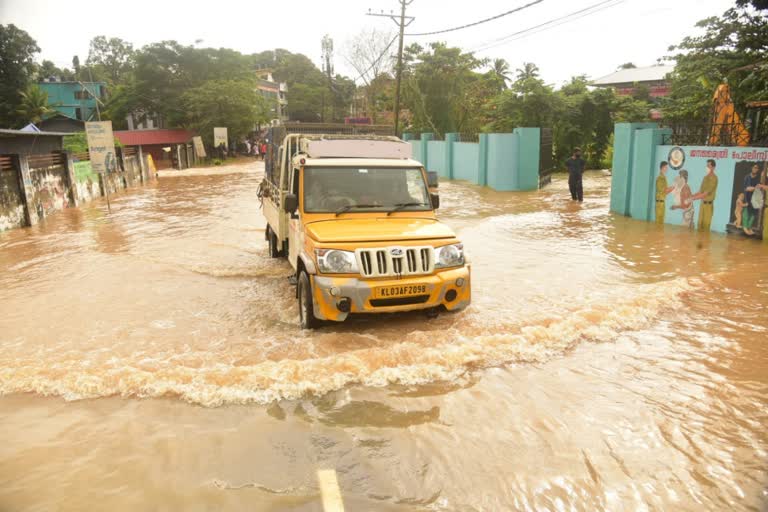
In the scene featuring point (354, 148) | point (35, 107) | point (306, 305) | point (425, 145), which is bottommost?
point (306, 305)

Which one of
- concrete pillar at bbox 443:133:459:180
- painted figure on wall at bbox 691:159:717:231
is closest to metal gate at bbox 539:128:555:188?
concrete pillar at bbox 443:133:459:180

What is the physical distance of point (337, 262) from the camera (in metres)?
5.44

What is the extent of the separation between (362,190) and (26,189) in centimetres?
1214

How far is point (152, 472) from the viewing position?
3.53 m

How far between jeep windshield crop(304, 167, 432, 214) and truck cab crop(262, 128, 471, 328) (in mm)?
12

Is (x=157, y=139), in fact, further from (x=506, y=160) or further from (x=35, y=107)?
(x=506, y=160)

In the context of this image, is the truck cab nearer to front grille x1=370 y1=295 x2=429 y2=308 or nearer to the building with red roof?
front grille x1=370 y1=295 x2=429 y2=308

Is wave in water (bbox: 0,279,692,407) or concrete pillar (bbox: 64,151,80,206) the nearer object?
wave in water (bbox: 0,279,692,407)

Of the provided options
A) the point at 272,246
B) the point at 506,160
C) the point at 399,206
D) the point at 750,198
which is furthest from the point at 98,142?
the point at 750,198

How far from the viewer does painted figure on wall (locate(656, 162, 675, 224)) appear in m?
12.5

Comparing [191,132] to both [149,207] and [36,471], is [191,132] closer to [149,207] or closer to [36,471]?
[149,207]

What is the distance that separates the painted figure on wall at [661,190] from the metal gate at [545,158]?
26.6 feet

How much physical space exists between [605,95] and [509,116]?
4.62 m

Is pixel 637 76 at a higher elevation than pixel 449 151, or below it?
higher
